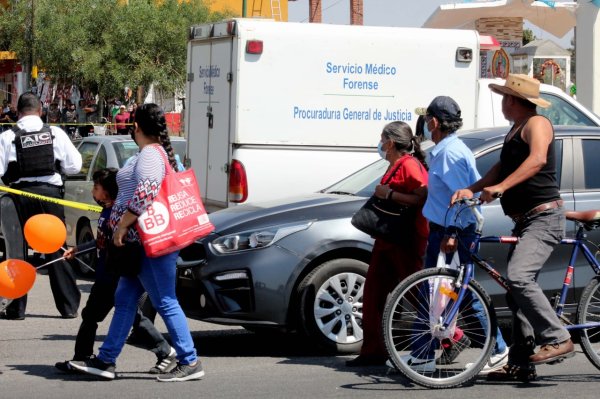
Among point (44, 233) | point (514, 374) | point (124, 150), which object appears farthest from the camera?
point (124, 150)

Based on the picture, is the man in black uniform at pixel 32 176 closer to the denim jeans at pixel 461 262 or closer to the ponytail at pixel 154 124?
the ponytail at pixel 154 124

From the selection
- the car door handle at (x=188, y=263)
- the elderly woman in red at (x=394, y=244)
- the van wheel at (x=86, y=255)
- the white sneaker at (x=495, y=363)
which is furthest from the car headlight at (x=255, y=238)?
the van wheel at (x=86, y=255)

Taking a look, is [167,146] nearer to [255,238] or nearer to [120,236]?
[120,236]

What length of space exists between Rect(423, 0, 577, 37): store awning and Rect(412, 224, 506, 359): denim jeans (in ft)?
68.6

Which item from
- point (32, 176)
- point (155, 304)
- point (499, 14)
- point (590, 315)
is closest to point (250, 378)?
point (155, 304)

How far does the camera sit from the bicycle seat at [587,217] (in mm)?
6961

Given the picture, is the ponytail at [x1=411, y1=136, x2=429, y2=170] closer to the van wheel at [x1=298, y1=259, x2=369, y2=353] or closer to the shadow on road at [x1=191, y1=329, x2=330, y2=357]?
the van wheel at [x1=298, y1=259, x2=369, y2=353]

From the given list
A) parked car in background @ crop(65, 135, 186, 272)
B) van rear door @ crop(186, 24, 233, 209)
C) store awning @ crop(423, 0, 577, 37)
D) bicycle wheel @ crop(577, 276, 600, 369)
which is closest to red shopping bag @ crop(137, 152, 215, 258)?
bicycle wheel @ crop(577, 276, 600, 369)

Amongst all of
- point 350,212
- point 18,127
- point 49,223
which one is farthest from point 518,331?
point 18,127

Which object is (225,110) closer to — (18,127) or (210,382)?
(18,127)

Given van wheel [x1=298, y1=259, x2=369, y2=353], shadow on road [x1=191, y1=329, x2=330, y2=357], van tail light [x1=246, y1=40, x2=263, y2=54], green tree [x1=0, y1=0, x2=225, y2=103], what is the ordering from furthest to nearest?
green tree [x1=0, y1=0, x2=225, y2=103], van tail light [x1=246, y1=40, x2=263, y2=54], shadow on road [x1=191, y1=329, x2=330, y2=357], van wheel [x1=298, y1=259, x2=369, y2=353]

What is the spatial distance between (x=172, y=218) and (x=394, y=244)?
5.18 ft

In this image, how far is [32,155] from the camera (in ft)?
32.8

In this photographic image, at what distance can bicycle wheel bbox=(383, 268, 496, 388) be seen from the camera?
6816 mm
